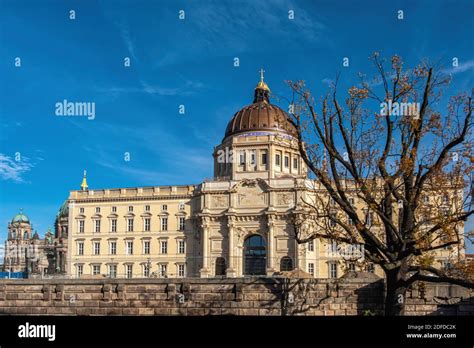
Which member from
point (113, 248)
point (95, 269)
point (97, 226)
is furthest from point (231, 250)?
point (97, 226)

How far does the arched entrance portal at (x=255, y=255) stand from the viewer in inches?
2928

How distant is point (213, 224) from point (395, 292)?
5525 cm

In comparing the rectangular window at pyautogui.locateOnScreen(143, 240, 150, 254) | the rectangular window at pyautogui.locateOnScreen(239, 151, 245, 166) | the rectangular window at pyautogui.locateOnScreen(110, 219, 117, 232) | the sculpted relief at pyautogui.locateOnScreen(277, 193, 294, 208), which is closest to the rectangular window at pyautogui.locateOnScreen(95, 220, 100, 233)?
the rectangular window at pyautogui.locateOnScreen(110, 219, 117, 232)

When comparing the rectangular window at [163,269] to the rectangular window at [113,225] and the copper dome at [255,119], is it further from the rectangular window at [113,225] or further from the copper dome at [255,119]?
the copper dome at [255,119]

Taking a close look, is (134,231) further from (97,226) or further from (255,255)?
(255,255)

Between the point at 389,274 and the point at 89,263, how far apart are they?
64610mm

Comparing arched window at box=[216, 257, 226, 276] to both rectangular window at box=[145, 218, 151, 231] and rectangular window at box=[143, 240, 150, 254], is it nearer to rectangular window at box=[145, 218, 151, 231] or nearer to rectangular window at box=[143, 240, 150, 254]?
rectangular window at box=[143, 240, 150, 254]

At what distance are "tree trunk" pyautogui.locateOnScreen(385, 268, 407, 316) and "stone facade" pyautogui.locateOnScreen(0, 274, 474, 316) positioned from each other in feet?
13.0

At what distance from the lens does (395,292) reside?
2153cm

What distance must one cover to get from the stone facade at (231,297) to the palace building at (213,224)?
4336 centimetres

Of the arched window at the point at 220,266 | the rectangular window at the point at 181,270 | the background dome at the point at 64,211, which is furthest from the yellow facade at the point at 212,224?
the background dome at the point at 64,211

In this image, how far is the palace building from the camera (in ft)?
241

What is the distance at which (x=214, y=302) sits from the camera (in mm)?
27203
